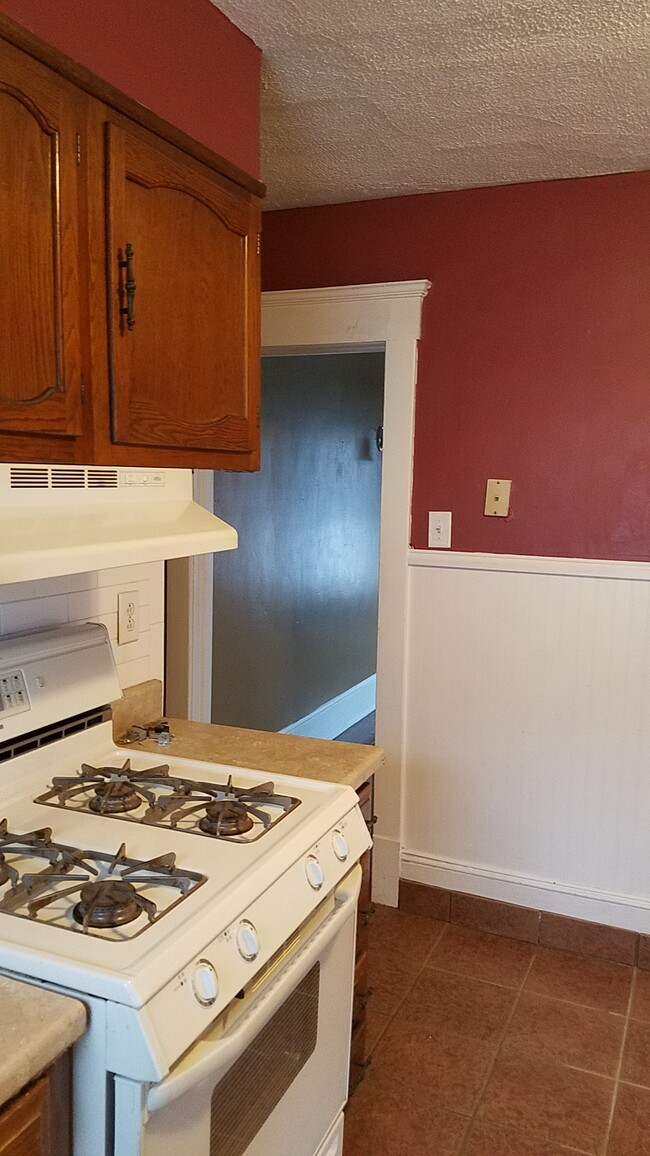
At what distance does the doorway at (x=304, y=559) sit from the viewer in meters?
3.88

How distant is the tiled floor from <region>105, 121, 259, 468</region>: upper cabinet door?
1.62 m

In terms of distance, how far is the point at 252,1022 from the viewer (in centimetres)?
121

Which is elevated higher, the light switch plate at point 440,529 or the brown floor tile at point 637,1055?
the light switch plate at point 440,529

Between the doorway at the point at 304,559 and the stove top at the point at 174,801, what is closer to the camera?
the stove top at the point at 174,801

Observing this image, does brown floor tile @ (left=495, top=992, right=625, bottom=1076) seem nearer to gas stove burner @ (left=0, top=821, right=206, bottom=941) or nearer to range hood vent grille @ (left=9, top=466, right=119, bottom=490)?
gas stove burner @ (left=0, top=821, right=206, bottom=941)

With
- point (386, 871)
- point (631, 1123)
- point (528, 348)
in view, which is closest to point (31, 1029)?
point (631, 1123)

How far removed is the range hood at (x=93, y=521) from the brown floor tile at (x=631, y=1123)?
1672 mm

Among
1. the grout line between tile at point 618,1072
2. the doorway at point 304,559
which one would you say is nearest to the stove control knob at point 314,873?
the grout line between tile at point 618,1072

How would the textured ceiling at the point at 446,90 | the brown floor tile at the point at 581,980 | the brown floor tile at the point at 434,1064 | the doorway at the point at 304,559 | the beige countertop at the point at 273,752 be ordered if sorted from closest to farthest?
the textured ceiling at the point at 446,90, the beige countertop at the point at 273,752, the brown floor tile at the point at 434,1064, the brown floor tile at the point at 581,980, the doorway at the point at 304,559

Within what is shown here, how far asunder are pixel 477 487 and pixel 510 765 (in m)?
0.93

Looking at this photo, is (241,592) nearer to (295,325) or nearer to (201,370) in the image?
(295,325)

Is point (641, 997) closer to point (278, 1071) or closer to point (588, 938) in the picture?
point (588, 938)

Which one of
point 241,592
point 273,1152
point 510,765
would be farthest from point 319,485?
point 273,1152

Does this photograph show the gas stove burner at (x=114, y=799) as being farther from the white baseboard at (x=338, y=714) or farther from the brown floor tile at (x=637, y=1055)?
the white baseboard at (x=338, y=714)
